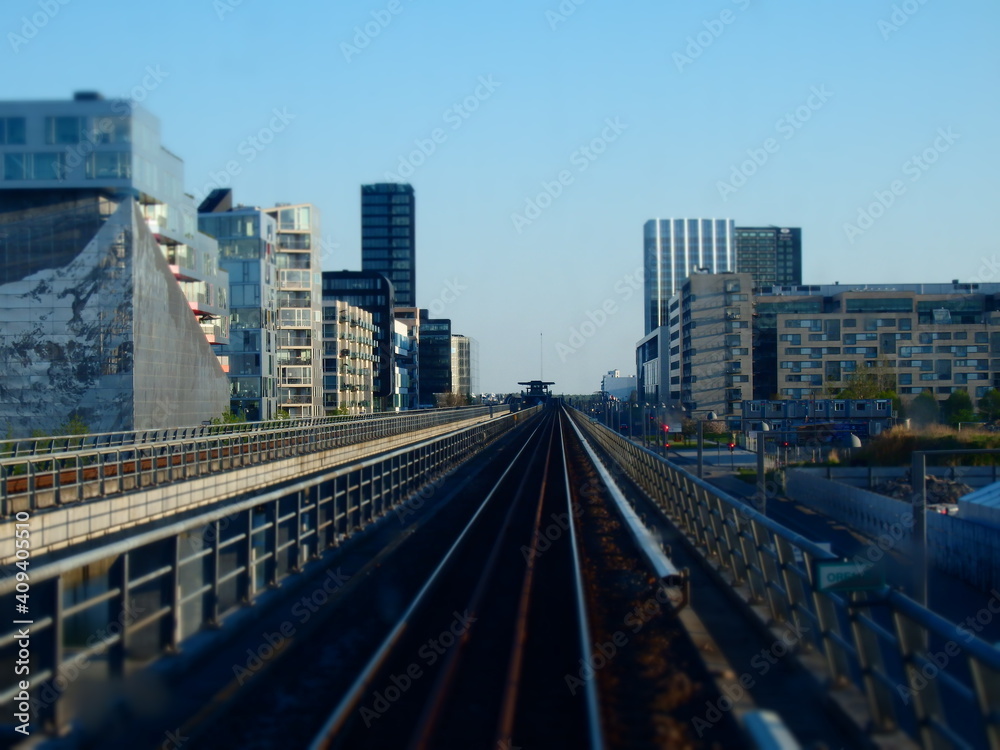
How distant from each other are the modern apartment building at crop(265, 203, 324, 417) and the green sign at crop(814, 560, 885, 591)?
204 ft

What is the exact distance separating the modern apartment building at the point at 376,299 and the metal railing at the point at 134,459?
171 feet

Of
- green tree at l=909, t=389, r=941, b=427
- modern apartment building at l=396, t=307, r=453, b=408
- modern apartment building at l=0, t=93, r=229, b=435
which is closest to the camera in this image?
modern apartment building at l=0, t=93, r=229, b=435

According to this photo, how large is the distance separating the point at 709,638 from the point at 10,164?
131ft

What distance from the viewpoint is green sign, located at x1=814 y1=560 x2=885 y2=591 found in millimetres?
5934

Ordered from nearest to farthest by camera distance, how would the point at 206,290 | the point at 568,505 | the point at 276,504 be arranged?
the point at 276,504 → the point at 568,505 → the point at 206,290

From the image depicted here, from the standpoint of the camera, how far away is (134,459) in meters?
18.7

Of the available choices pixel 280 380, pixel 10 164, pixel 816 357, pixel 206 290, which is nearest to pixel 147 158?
pixel 10 164

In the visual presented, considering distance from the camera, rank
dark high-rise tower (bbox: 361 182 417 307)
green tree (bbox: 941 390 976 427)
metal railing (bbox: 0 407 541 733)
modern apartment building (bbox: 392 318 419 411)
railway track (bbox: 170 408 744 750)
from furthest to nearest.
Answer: dark high-rise tower (bbox: 361 182 417 307) → modern apartment building (bbox: 392 318 419 411) → green tree (bbox: 941 390 976 427) → railway track (bbox: 170 408 744 750) → metal railing (bbox: 0 407 541 733)

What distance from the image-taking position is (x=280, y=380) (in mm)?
66812

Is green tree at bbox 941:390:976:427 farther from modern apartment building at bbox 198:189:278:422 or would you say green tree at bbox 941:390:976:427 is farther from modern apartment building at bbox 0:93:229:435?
modern apartment building at bbox 0:93:229:435

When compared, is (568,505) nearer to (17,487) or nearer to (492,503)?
(492,503)

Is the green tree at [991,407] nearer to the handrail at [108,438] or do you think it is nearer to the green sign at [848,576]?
the handrail at [108,438]

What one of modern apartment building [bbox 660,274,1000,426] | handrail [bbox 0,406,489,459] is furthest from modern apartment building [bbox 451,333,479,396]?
handrail [bbox 0,406,489,459]

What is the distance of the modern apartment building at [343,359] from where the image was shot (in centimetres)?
7850
